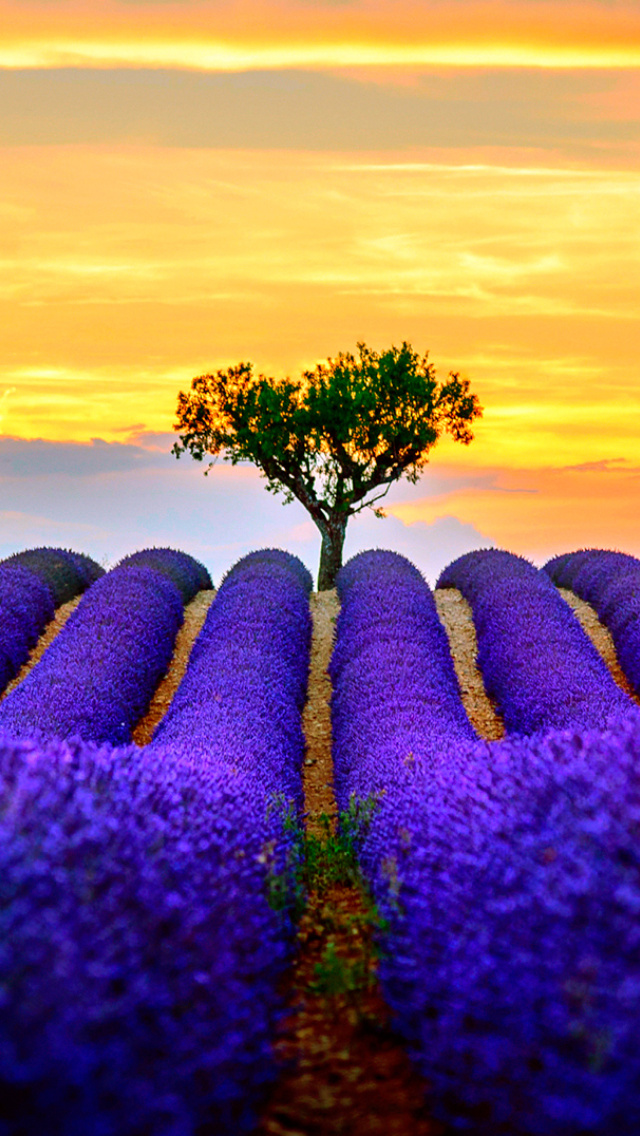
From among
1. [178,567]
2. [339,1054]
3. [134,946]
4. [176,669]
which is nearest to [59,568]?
[178,567]

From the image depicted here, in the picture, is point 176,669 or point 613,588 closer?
point 176,669

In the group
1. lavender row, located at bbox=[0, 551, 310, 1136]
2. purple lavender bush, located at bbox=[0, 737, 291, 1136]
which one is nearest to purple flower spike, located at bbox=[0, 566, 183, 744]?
lavender row, located at bbox=[0, 551, 310, 1136]

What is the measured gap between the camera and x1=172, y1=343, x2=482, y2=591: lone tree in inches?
771

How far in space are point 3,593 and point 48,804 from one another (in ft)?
37.5

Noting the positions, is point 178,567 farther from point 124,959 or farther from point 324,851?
point 124,959

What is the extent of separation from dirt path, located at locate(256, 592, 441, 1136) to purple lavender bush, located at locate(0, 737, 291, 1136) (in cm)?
18

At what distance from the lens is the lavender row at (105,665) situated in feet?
30.9

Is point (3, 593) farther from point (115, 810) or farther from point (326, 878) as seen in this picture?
point (115, 810)

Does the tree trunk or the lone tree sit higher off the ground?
the lone tree

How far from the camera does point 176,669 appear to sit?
1299cm

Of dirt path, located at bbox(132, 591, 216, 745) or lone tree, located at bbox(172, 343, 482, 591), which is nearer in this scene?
dirt path, located at bbox(132, 591, 216, 745)

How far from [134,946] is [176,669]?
32.4ft

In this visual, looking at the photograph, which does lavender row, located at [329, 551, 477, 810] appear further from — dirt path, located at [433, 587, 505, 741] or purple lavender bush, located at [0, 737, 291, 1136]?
purple lavender bush, located at [0, 737, 291, 1136]

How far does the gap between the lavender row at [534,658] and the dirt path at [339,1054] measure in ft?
10.8
